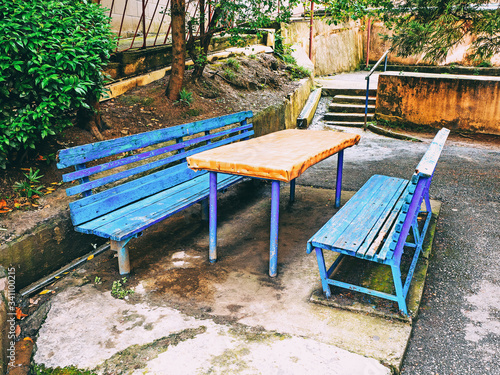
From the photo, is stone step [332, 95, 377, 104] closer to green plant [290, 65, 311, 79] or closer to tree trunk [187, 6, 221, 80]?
green plant [290, 65, 311, 79]

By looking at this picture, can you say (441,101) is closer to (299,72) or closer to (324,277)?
(299,72)

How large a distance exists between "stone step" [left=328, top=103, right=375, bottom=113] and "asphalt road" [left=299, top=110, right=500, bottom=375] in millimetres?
3004

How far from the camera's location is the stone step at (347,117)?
9.85 metres

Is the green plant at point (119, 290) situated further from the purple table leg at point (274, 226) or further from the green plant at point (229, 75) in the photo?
the green plant at point (229, 75)

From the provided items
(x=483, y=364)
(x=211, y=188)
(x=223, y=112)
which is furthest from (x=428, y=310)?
(x=223, y=112)

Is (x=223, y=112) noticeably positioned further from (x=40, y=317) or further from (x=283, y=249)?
(x=40, y=317)

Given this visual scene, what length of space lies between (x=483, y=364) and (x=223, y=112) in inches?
207

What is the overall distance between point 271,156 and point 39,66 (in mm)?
2122

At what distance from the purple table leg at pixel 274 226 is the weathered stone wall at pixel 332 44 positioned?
10.7 metres

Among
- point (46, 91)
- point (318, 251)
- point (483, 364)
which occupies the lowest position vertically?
point (483, 364)

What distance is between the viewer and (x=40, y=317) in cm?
284

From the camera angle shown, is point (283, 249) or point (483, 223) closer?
point (283, 249)

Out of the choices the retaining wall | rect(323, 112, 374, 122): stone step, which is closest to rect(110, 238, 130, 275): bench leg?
the retaining wall

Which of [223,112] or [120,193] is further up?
[223,112]
